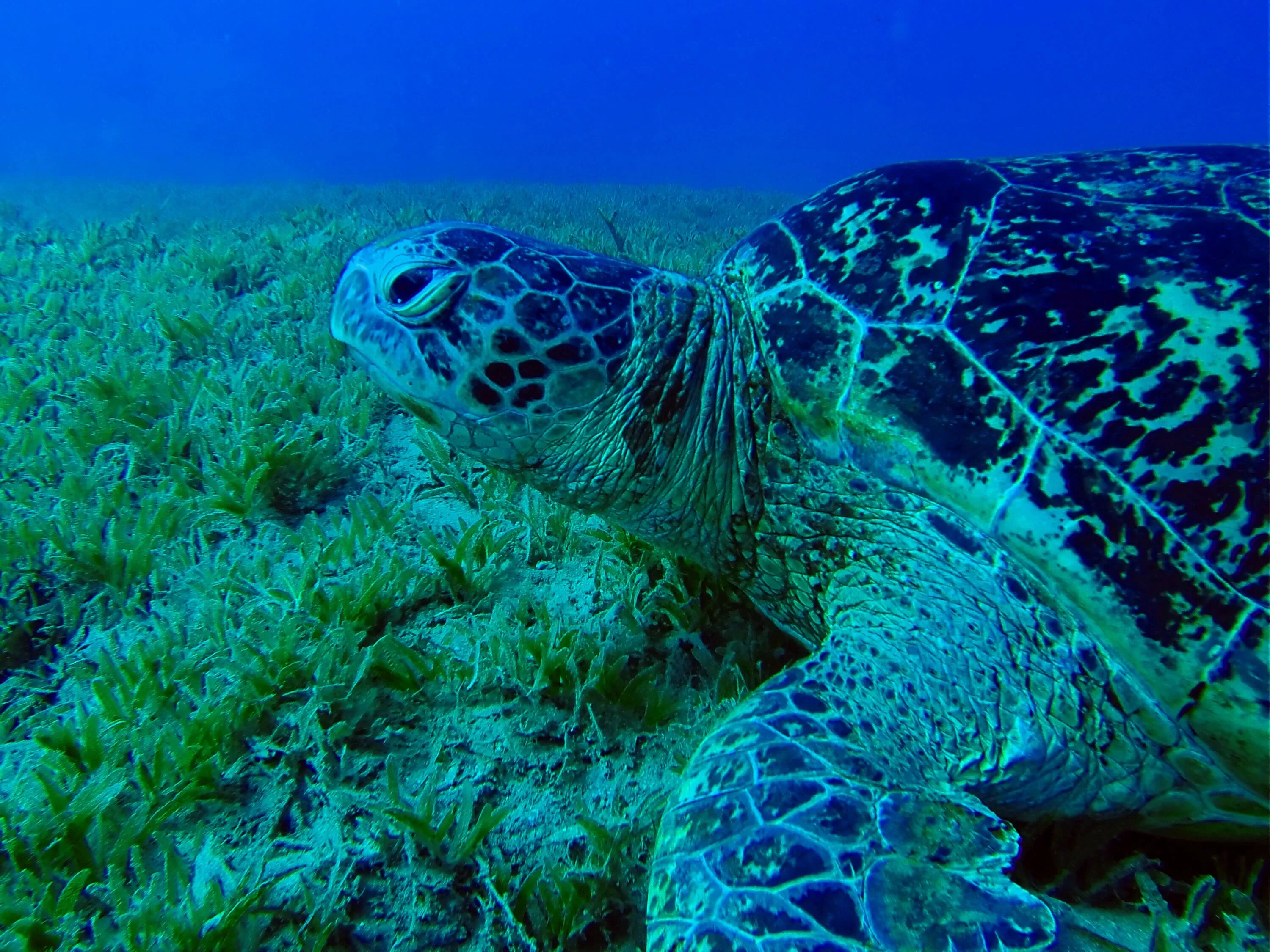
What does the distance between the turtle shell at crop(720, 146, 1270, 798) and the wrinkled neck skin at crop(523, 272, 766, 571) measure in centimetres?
18

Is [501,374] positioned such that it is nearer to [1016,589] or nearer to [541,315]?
[541,315]

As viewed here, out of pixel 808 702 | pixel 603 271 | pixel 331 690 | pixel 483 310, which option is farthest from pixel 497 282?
pixel 808 702

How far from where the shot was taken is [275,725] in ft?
4.83

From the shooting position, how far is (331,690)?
150 cm

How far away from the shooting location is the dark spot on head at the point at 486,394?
1658 millimetres

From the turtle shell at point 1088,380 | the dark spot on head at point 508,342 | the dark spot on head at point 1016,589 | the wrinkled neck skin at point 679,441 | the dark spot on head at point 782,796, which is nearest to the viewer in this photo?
the dark spot on head at point 782,796

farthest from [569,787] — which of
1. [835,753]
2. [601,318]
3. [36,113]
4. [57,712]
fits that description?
[36,113]

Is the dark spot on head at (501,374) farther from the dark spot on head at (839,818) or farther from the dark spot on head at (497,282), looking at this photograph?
the dark spot on head at (839,818)

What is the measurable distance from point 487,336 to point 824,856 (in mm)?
1405

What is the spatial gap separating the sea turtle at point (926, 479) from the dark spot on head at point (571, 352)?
0.01m

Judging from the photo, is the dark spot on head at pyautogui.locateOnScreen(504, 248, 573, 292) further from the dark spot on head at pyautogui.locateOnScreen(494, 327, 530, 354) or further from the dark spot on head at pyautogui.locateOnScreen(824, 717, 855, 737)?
the dark spot on head at pyautogui.locateOnScreen(824, 717, 855, 737)

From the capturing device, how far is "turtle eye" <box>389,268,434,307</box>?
5.52ft

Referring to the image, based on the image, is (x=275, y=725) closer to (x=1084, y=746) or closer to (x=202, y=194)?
(x=1084, y=746)

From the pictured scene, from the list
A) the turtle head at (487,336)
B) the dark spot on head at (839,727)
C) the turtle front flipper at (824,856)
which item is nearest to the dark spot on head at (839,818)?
the turtle front flipper at (824,856)
